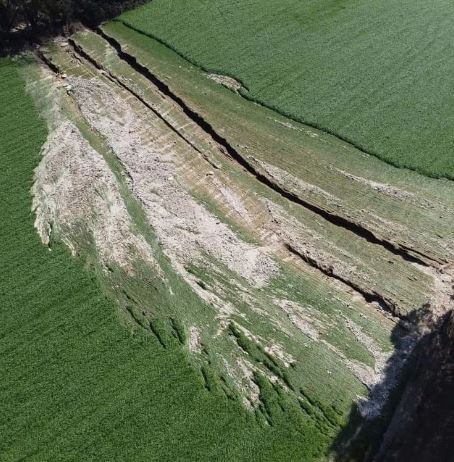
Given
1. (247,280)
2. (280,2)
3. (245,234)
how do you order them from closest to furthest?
1. (247,280)
2. (245,234)
3. (280,2)

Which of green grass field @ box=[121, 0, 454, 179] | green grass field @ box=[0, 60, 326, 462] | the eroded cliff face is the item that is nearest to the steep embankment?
green grass field @ box=[0, 60, 326, 462]

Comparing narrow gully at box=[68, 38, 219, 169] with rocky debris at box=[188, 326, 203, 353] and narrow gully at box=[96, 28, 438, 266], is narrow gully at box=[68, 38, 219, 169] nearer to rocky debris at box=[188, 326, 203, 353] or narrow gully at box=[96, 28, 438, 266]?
narrow gully at box=[96, 28, 438, 266]

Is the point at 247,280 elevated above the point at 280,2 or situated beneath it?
situated beneath

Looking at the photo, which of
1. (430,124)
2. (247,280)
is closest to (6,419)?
(247,280)

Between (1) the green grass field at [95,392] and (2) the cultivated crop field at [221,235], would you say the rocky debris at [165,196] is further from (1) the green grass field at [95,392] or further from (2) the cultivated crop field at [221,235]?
(1) the green grass field at [95,392]

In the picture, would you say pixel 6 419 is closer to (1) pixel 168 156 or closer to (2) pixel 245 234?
(2) pixel 245 234

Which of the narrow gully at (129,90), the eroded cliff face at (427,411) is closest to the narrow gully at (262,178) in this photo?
the narrow gully at (129,90)

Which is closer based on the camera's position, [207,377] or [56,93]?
[207,377]
